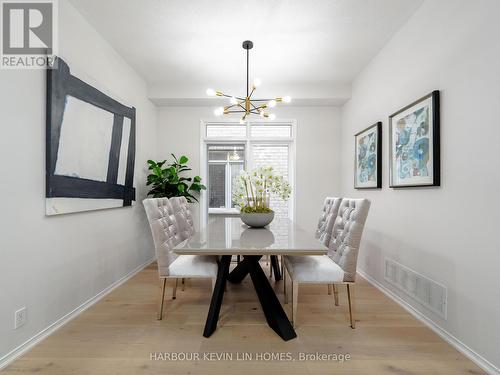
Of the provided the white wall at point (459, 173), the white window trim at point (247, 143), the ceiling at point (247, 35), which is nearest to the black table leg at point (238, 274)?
the white window trim at point (247, 143)

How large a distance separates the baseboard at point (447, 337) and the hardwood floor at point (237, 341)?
4cm

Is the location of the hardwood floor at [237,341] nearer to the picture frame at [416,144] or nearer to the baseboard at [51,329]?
the baseboard at [51,329]

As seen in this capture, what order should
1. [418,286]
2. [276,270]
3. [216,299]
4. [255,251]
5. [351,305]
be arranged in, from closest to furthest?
[255,251] → [216,299] → [351,305] → [418,286] → [276,270]

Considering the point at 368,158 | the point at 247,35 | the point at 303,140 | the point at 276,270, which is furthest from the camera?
the point at 303,140

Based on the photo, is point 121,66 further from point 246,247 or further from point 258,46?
point 246,247

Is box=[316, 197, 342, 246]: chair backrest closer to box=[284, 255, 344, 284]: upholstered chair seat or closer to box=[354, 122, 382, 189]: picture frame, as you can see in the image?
box=[284, 255, 344, 284]: upholstered chair seat

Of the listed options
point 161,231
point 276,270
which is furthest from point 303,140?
point 161,231

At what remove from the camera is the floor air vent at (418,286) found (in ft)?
6.51

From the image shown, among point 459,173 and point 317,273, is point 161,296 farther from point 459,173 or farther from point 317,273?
point 459,173

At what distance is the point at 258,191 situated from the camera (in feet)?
8.11

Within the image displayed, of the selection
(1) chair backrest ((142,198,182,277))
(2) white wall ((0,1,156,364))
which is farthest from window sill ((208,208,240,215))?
(1) chair backrest ((142,198,182,277))

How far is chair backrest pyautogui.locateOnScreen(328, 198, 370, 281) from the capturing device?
197 centimetres

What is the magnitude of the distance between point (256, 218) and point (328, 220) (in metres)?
0.76

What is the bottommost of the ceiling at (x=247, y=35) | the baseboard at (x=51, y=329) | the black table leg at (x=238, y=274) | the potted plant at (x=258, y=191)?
the baseboard at (x=51, y=329)
